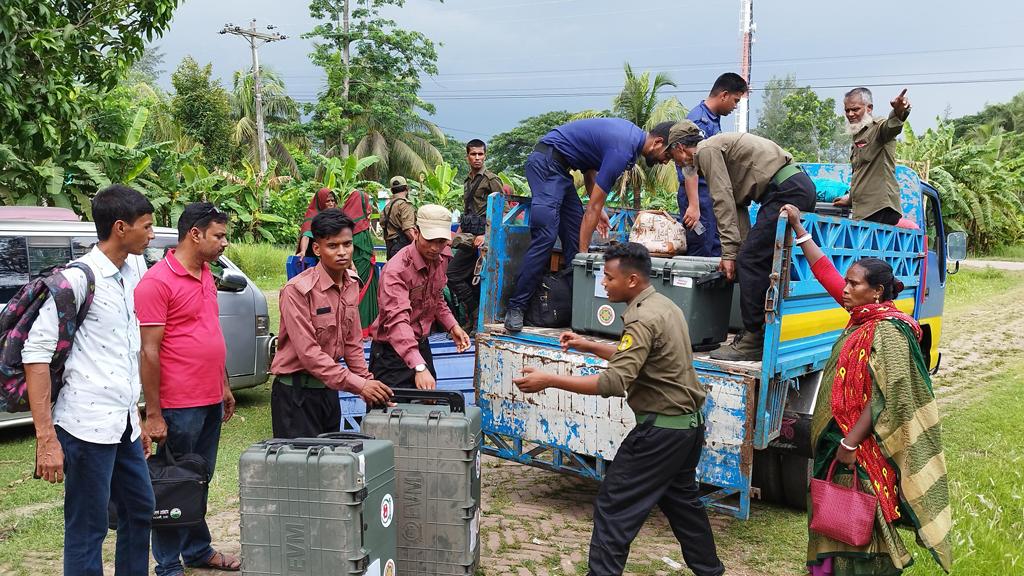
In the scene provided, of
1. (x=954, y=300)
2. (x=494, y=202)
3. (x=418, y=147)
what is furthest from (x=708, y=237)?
(x=418, y=147)

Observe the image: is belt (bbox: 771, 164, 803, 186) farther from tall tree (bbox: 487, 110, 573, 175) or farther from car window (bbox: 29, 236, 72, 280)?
tall tree (bbox: 487, 110, 573, 175)

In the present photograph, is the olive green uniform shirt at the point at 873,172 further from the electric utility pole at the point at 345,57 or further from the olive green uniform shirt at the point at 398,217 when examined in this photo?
the electric utility pole at the point at 345,57

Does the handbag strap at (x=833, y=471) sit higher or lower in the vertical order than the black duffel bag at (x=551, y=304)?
lower

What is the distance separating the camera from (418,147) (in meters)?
33.0

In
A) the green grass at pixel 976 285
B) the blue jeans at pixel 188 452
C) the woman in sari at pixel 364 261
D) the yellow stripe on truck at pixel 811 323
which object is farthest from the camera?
the green grass at pixel 976 285

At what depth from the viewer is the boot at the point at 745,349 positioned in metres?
4.41

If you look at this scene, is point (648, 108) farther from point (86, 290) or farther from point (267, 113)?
point (86, 290)

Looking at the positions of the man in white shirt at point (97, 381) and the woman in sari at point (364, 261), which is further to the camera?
the woman in sari at point (364, 261)

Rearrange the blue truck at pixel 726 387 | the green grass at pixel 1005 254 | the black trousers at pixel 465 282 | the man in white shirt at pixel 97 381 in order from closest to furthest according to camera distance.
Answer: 1. the man in white shirt at pixel 97 381
2. the blue truck at pixel 726 387
3. the black trousers at pixel 465 282
4. the green grass at pixel 1005 254

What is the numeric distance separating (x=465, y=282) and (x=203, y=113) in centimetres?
2381

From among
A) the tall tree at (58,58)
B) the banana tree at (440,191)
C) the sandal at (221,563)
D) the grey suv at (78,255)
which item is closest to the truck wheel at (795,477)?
the sandal at (221,563)

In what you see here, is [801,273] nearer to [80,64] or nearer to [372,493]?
[372,493]

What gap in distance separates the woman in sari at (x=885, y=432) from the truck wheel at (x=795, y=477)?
1.44 meters

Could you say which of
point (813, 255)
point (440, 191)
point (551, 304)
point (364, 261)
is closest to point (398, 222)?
point (364, 261)
